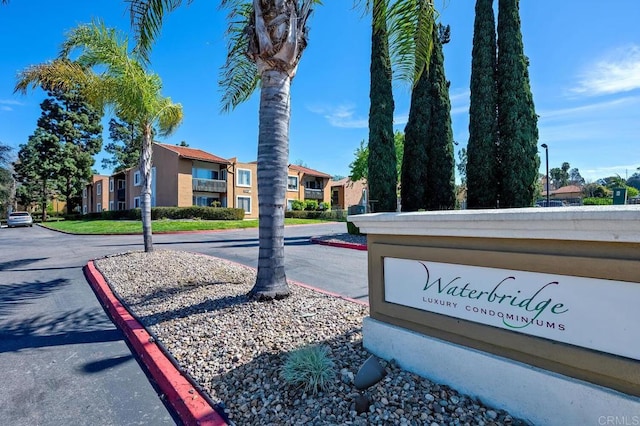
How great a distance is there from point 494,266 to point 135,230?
23.4 m

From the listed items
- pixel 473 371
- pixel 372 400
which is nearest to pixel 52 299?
pixel 372 400

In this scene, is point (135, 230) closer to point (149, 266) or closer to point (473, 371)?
point (149, 266)

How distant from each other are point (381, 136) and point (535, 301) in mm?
15371

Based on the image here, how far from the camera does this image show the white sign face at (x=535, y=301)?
78.3 inches

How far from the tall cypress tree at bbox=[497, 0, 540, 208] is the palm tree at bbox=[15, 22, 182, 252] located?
44.7 feet

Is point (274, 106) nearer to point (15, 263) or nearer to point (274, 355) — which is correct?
point (274, 355)

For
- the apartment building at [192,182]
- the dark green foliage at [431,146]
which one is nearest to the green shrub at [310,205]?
the apartment building at [192,182]

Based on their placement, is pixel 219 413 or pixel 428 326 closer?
pixel 219 413

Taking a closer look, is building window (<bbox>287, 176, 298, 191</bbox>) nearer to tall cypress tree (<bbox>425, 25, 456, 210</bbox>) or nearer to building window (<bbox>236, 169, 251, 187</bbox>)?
building window (<bbox>236, 169, 251, 187</bbox>)

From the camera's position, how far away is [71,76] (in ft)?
31.7

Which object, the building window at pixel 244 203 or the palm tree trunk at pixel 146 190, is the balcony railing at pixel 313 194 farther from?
the palm tree trunk at pixel 146 190

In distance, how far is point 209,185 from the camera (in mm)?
34688

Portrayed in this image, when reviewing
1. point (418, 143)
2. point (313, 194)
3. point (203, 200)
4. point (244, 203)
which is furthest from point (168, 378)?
point (313, 194)

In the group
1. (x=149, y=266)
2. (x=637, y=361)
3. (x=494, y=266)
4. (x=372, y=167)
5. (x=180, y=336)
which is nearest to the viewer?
(x=637, y=361)
